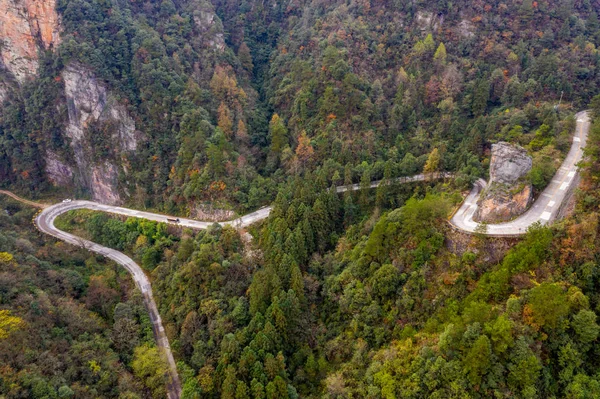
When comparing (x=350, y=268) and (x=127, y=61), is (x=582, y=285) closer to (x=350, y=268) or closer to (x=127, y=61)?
(x=350, y=268)

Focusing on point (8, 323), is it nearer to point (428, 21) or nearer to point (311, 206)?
point (311, 206)

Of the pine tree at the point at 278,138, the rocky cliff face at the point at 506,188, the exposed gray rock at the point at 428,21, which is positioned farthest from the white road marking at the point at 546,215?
the exposed gray rock at the point at 428,21

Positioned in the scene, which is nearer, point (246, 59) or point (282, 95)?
point (282, 95)

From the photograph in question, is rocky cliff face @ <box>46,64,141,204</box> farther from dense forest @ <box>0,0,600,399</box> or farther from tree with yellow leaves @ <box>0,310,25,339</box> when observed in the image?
tree with yellow leaves @ <box>0,310,25,339</box>

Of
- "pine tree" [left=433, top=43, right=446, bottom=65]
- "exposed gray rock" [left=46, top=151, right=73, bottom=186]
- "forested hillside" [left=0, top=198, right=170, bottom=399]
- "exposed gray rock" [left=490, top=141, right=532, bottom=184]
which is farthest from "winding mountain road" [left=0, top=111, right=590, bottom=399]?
"pine tree" [left=433, top=43, right=446, bottom=65]

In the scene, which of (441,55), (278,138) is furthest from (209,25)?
(441,55)

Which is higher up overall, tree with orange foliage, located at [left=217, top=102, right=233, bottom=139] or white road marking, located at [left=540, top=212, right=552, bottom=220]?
tree with orange foliage, located at [left=217, top=102, right=233, bottom=139]
